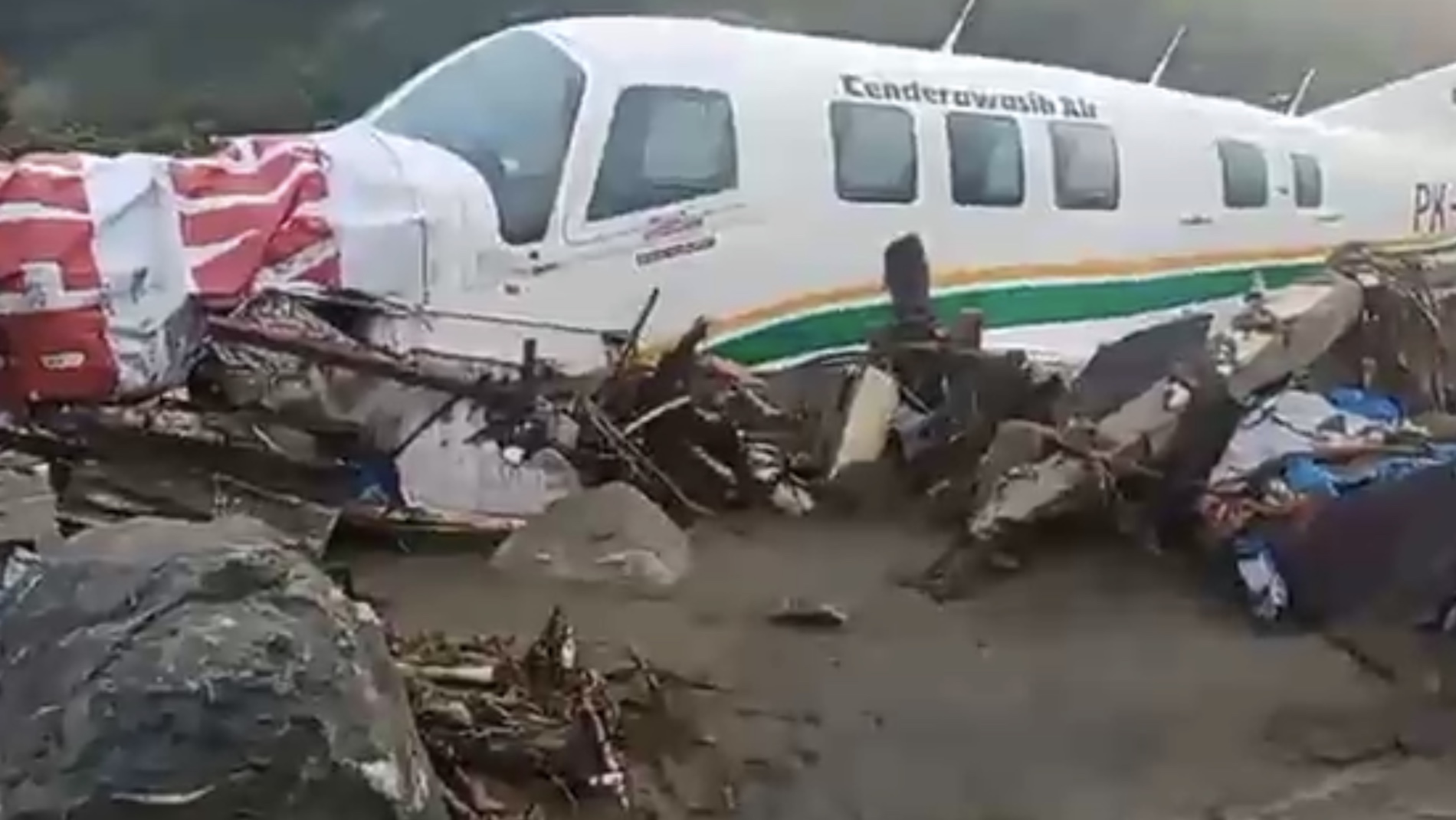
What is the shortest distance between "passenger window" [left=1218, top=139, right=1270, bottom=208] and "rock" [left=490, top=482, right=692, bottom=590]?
14.7 ft

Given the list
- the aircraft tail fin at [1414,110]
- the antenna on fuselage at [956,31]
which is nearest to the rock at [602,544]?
the antenna on fuselage at [956,31]

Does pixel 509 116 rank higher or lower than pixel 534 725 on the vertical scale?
higher

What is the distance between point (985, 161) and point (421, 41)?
974 cm

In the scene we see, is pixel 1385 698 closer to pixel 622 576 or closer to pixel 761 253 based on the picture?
pixel 622 576

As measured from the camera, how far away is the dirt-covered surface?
5.31 metres

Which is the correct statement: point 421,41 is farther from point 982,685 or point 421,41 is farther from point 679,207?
point 982,685

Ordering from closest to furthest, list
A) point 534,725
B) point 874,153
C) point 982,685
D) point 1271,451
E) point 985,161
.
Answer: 1. point 534,725
2. point 982,685
3. point 1271,451
4. point 874,153
5. point 985,161

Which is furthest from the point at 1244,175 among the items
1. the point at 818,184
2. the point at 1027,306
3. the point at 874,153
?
the point at 818,184

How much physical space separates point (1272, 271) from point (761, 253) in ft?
10.7

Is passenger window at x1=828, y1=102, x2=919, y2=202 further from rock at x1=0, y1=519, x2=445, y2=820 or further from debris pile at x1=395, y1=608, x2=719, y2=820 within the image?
rock at x1=0, y1=519, x2=445, y2=820

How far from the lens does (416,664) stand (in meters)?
5.49

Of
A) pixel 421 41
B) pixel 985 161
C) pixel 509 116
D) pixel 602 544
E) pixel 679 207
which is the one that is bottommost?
pixel 421 41

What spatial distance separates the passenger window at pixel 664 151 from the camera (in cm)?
857

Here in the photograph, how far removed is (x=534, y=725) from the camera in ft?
17.0
